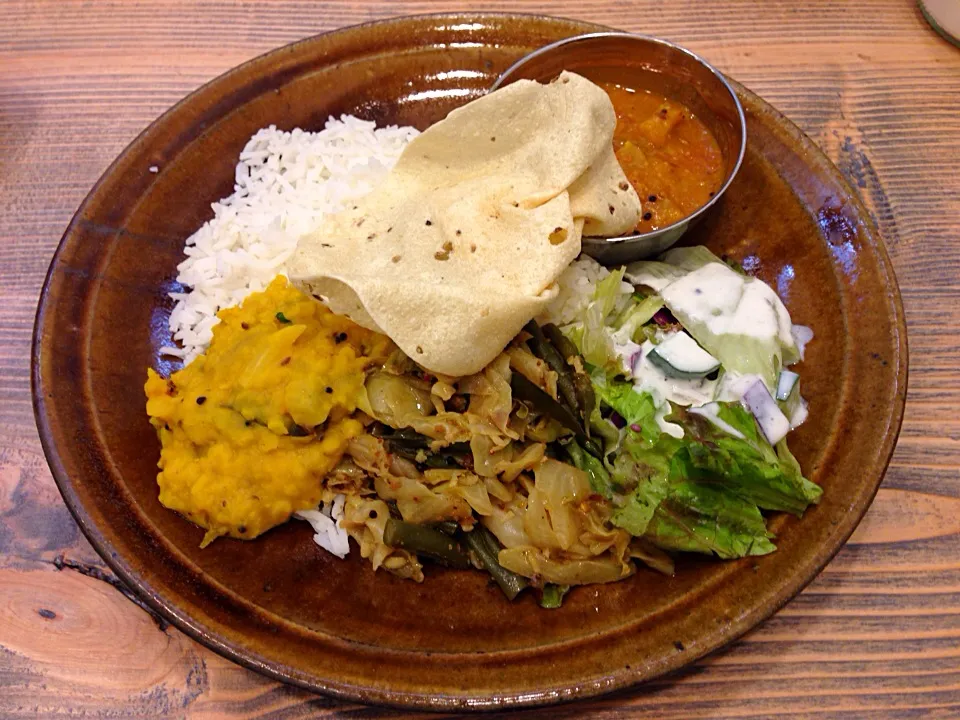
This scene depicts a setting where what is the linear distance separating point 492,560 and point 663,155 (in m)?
1.53

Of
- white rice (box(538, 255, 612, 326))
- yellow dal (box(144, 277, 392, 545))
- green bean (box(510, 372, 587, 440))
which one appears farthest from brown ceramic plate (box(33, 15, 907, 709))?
white rice (box(538, 255, 612, 326))

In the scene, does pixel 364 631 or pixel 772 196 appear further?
pixel 772 196

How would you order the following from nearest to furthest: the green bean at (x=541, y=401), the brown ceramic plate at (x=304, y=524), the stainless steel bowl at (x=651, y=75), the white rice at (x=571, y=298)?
the brown ceramic plate at (x=304, y=524) → the green bean at (x=541, y=401) → the white rice at (x=571, y=298) → the stainless steel bowl at (x=651, y=75)

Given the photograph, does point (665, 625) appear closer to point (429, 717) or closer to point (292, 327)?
point (429, 717)

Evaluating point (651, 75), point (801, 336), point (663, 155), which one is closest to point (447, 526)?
point (801, 336)

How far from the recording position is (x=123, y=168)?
7.82 feet

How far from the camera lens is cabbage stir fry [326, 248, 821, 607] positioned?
6.25 ft

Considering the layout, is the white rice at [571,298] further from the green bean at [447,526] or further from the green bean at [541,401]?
the green bean at [447,526]

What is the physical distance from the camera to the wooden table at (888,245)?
6.23 feet

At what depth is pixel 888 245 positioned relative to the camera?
2697 mm

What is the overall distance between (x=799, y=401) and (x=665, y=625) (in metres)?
0.86

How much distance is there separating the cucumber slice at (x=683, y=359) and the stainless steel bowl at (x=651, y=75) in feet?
1.23

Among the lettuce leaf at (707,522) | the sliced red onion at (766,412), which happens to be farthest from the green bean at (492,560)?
the sliced red onion at (766,412)

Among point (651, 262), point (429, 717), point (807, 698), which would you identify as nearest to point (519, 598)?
point (429, 717)
